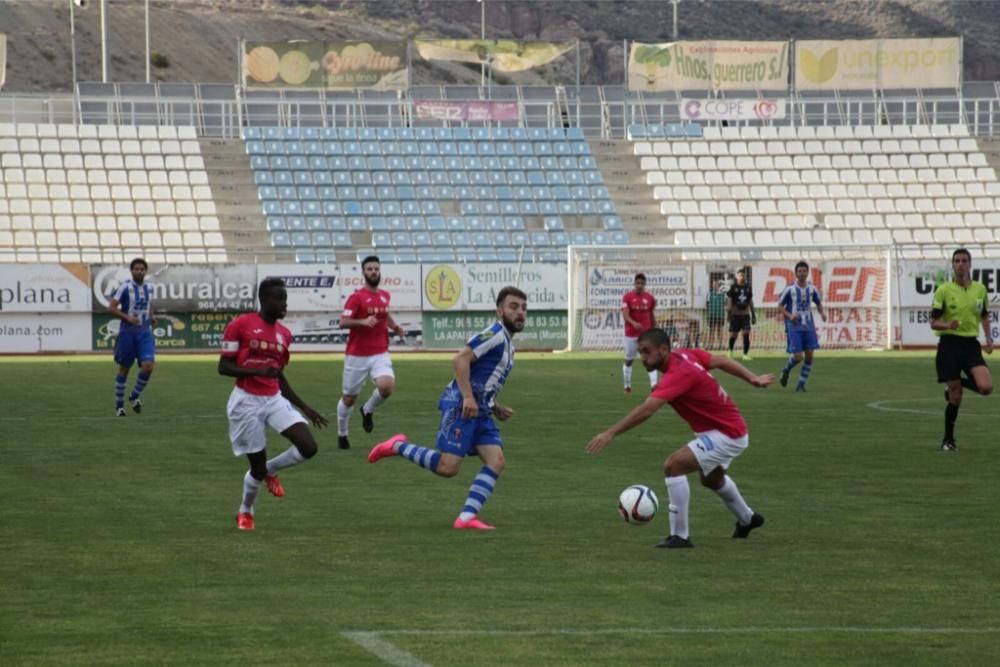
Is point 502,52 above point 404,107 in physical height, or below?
above

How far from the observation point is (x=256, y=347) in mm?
12734

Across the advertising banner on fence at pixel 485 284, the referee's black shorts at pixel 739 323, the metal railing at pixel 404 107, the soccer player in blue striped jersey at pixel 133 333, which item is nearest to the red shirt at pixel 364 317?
the soccer player in blue striped jersey at pixel 133 333

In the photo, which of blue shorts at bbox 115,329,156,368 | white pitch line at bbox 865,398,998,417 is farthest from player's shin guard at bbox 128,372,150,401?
white pitch line at bbox 865,398,998,417

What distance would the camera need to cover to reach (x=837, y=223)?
5500cm

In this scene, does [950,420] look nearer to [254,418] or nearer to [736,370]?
[736,370]

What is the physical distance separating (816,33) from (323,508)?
143 m

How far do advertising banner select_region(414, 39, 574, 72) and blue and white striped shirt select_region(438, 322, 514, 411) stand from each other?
5249 cm

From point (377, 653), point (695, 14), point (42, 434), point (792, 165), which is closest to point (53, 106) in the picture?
point (792, 165)

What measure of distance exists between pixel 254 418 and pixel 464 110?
4826cm

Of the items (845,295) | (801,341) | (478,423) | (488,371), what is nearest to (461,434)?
(478,423)

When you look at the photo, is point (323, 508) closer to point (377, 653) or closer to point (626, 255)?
point (377, 653)

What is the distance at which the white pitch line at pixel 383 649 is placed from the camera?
26.3 ft

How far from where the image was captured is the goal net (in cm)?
4662

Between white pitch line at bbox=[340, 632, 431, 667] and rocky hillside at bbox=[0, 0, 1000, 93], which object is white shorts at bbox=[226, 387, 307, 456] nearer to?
white pitch line at bbox=[340, 632, 431, 667]
